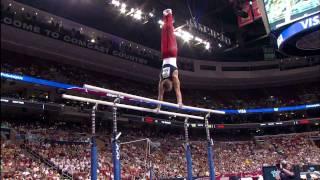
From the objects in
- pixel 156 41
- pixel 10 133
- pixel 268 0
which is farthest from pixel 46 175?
pixel 156 41

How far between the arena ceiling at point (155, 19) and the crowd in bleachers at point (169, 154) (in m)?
7.38

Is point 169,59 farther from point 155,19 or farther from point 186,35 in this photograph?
point 186,35

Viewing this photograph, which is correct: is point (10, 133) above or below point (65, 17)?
below

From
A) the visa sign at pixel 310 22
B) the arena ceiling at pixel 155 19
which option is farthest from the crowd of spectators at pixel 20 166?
the visa sign at pixel 310 22

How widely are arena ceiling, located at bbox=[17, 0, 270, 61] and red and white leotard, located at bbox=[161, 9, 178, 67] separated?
11386mm

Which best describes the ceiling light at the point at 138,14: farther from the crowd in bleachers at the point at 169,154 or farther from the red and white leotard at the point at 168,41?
the red and white leotard at the point at 168,41

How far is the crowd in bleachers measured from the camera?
1639cm

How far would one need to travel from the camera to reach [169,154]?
23609 mm

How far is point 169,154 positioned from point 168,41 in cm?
1693

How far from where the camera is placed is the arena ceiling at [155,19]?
2062 cm

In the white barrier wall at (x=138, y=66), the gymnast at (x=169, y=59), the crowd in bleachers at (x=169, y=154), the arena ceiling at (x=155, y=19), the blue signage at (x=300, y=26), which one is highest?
the arena ceiling at (x=155, y=19)

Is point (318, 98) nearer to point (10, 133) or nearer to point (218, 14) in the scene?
point (218, 14)

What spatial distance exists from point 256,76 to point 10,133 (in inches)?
953

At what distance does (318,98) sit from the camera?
109ft
